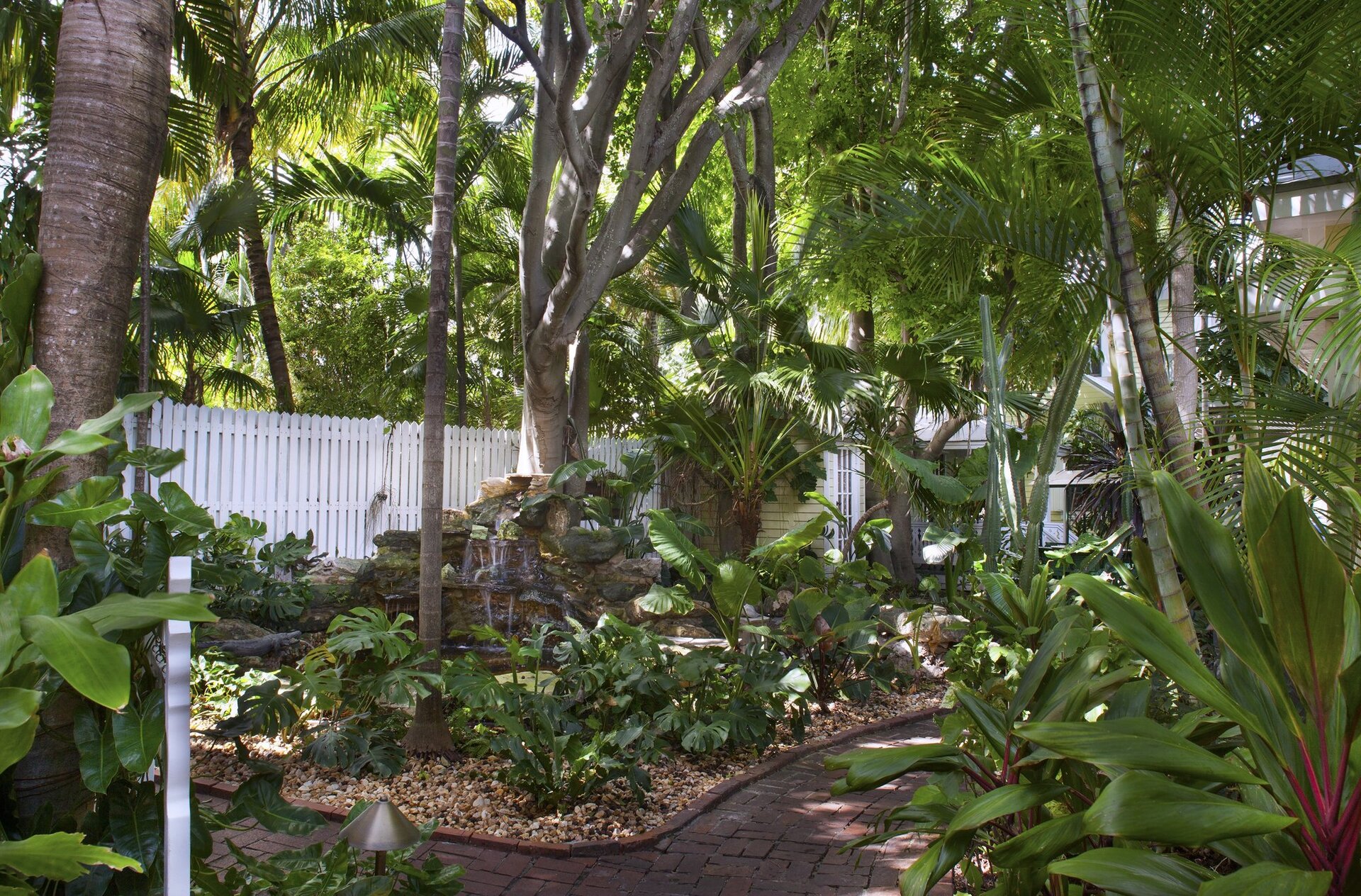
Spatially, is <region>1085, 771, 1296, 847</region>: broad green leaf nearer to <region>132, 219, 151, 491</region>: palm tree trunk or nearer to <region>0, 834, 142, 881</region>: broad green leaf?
<region>0, 834, 142, 881</region>: broad green leaf

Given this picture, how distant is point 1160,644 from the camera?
206 centimetres

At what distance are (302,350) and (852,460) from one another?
34.7 ft

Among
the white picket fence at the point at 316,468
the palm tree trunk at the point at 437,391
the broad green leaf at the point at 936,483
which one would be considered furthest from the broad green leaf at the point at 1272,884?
the white picket fence at the point at 316,468

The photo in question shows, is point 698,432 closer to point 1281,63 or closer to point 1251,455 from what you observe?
point 1281,63

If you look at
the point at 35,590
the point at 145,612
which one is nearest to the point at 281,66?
the point at 35,590

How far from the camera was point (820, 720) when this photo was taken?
20.1 ft

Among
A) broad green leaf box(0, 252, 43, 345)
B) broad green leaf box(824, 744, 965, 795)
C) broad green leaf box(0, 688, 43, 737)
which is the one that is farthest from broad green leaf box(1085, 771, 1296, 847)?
broad green leaf box(0, 252, 43, 345)

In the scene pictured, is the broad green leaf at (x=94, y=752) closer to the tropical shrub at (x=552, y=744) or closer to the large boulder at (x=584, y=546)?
the tropical shrub at (x=552, y=744)

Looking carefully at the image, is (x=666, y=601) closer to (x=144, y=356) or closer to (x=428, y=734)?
(x=428, y=734)

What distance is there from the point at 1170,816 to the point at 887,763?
0.80 meters

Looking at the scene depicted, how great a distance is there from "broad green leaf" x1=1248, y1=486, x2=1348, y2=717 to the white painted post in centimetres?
213

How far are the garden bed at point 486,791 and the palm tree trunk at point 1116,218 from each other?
107 inches

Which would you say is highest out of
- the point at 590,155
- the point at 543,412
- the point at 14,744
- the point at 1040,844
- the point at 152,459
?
the point at 590,155

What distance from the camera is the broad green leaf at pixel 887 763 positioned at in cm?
239
